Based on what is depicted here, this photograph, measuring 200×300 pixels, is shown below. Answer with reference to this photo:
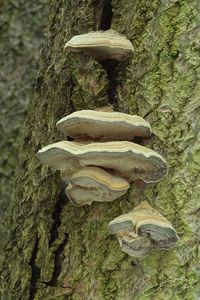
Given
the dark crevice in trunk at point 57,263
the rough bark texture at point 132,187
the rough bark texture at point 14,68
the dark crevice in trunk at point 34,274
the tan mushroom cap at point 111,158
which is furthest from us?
the rough bark texture at point 14,68

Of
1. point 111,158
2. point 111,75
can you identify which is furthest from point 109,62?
point 111,158

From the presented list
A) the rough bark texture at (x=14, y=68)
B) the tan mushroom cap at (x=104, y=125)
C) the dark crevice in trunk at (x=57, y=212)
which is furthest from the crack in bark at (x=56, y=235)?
the rough bark texture at (x=14, y=68)

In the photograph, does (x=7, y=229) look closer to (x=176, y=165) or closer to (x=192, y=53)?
(x=176, y=165)

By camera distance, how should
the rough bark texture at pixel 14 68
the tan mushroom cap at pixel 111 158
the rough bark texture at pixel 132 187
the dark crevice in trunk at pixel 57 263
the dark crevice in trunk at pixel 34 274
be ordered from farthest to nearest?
the rough bark texture at pixel 14 68 < the dark crevice in trunk at pixel 34 274 < the dark crevice in trunk at pixel 57 263 < the rough bark texture at pixel 132 187 < the tan mushroom cap at pixel 111 158

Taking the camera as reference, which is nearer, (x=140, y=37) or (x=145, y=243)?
(x=145, y=243)

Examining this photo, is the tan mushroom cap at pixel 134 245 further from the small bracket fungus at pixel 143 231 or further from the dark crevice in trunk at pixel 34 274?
the dark crevice in trunk at pixel 34 274

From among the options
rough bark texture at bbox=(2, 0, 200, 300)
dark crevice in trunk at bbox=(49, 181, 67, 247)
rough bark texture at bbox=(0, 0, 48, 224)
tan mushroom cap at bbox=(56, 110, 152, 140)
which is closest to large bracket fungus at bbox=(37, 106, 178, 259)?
tan mushroom cap at bbox=(56, 110, 152, 140)

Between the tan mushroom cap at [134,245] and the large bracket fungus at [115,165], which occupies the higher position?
the large bracket fungus at [115,165]

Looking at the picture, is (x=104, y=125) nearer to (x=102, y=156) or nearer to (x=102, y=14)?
(x=102, y=156)

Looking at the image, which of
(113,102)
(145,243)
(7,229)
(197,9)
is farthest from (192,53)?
(7,229)
